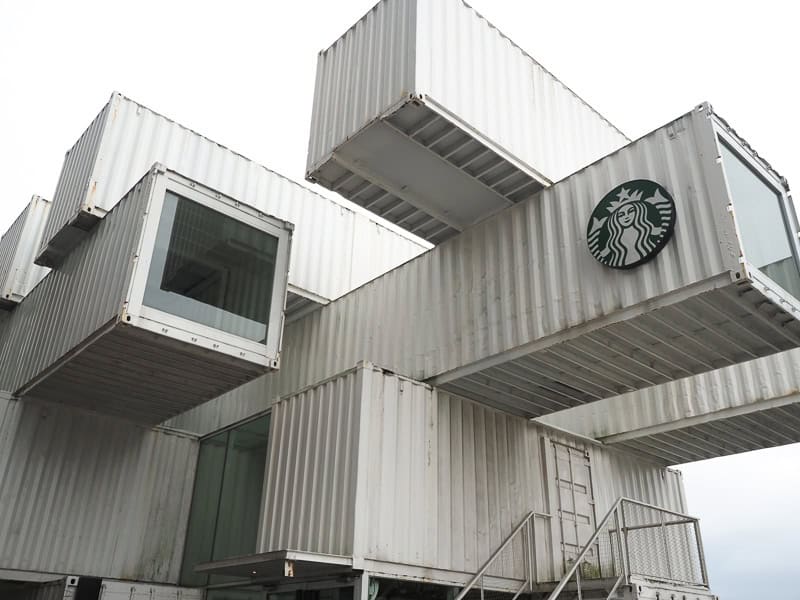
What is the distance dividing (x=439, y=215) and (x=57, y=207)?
8.98 meters

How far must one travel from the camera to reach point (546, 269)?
11461mm

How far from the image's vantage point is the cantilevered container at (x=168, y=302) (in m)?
11.5

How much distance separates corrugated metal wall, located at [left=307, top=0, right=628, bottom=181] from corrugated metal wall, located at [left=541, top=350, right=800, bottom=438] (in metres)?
5.27

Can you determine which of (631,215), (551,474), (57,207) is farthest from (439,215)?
(57,207)

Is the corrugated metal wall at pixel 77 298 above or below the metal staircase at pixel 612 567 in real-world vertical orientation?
above

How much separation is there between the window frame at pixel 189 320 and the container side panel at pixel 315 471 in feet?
3.93

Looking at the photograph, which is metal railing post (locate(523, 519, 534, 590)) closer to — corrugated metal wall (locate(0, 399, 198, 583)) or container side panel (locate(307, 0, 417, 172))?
container side panel (locate(307, 0, 417, 172))

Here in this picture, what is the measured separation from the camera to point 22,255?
20.0m

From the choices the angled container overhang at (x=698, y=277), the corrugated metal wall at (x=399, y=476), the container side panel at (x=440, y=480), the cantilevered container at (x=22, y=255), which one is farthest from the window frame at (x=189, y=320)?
the cantilevered container at (x=22, y=255)

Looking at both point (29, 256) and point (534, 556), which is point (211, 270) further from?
point (29, 256)

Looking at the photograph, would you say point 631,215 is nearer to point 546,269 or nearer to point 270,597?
point 546,269

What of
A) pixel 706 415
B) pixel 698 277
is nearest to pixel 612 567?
pixel 706 415

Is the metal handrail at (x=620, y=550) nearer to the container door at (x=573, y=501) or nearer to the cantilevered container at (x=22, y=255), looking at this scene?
the container door at (x=573, y=501)

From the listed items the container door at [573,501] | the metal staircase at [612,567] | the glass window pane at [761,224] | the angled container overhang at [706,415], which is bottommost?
the metal staircase at [612,567]
